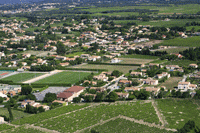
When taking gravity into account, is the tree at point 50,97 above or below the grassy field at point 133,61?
above

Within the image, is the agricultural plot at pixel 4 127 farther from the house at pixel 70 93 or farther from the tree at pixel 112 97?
the tree at pixel 112 97

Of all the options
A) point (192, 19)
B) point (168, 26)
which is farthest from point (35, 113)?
point (192, 19)

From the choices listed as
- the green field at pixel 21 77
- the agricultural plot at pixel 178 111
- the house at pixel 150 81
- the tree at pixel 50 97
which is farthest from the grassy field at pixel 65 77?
the agricultural plot at pixel 178 111

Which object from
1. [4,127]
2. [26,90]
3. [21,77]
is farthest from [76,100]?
[21,77]

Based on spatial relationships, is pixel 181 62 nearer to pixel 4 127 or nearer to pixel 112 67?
pixel 112 67

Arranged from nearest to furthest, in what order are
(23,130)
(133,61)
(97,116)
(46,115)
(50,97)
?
(23,130) → (97,116) → (46,115) → (50,97) → (133,61)

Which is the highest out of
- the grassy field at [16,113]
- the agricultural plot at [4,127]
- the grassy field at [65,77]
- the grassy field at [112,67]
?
the agricultural plot at [4,127]

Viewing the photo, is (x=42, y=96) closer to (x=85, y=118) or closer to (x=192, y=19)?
(x=85, y=118)
